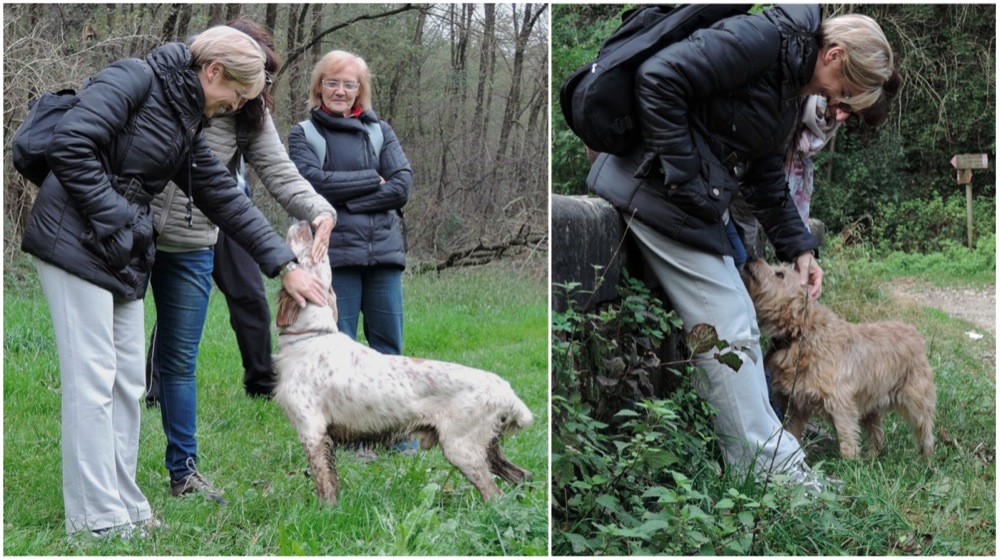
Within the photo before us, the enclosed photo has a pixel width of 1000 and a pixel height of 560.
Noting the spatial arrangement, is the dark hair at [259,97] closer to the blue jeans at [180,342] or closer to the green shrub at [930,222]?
the blue jeans at [180,342]

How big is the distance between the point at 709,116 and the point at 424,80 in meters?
5.70

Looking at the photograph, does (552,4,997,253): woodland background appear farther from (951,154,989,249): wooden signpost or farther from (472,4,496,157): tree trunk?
(472,4,496,157): tree trunk

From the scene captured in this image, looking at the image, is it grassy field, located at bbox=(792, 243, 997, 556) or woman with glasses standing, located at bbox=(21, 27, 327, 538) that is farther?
grassy field, located at bbox=(792, 243, 997, 556)

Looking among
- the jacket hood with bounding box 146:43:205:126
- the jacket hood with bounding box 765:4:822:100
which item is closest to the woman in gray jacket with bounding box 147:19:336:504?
the jacket hood with bounding box 146:43:205:126

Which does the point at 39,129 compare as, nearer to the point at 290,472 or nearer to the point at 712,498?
the point at 290,472

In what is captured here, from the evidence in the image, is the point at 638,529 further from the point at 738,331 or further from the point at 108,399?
the point at 108,399

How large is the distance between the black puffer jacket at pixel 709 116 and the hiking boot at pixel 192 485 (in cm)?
229

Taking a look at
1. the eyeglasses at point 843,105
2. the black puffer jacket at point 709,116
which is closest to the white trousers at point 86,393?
the black puffer jacket at point 709,116

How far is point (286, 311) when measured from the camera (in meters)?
4.08

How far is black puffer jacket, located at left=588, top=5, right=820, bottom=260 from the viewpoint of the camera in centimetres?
363

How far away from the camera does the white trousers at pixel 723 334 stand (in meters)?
4.08

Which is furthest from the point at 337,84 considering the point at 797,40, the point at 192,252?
the point at 797,40

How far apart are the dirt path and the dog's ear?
727 centimetres

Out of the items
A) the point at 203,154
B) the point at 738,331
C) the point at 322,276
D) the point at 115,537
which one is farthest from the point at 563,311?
the point at 115,537
